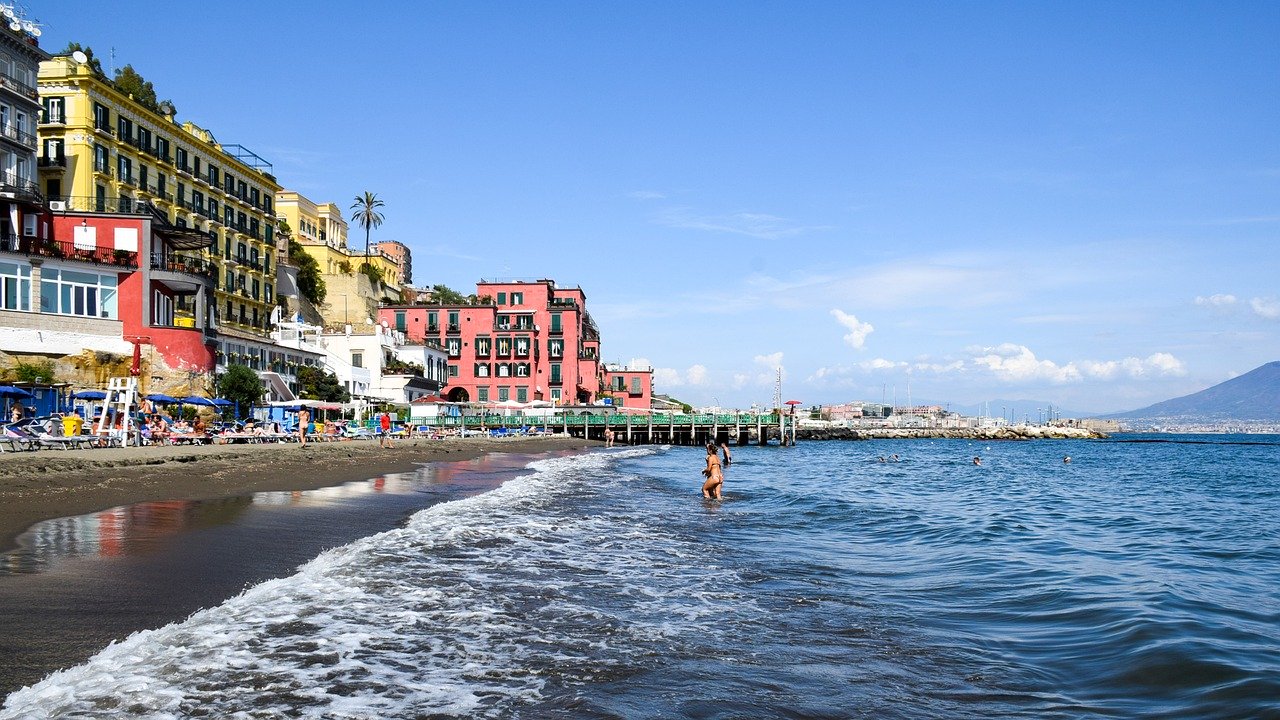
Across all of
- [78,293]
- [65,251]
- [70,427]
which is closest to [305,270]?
[65,251]

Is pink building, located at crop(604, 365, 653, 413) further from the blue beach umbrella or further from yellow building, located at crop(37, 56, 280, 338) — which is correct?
the blue beach umbrella

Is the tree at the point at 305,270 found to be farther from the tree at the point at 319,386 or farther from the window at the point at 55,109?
the window at the point at 55,109

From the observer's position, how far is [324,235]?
88.7m

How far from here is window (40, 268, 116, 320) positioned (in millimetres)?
35219

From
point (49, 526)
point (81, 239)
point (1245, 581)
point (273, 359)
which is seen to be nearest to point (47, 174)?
point (81, 239)

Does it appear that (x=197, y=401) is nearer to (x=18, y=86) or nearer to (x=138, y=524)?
(x=18, y=86)

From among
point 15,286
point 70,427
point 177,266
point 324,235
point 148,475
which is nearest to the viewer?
point 148,475

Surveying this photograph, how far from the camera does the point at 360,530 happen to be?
13461 millimetres

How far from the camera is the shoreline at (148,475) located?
13.6 m

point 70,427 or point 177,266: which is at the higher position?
point 177,266

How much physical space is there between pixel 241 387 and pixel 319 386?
45.2 feet

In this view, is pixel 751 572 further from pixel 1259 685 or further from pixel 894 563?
pixel 1259 685

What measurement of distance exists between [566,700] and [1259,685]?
5.16 meters

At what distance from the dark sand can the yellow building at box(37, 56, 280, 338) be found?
24602 millimetres
